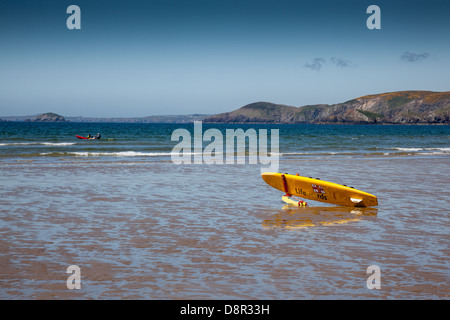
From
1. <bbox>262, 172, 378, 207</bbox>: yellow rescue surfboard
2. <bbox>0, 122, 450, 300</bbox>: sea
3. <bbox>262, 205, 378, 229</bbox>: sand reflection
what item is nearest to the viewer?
<bbox>0, 122, 450, 300</bbox>: sea

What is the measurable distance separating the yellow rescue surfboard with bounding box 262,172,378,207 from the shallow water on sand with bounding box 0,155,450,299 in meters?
0.36

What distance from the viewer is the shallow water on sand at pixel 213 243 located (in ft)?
24.4

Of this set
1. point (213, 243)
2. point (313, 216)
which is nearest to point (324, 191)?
point (313, 216)

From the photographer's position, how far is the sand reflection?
40.4 ft

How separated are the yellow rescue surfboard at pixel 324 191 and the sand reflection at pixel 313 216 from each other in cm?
26

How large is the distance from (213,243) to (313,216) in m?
4.33

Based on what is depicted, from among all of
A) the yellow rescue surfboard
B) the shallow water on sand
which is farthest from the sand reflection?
the yellow rescue surfboard

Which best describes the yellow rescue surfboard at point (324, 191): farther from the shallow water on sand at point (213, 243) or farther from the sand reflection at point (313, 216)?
the shallow water on sand at point (213, 243)

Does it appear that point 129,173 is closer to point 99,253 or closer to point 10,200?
point 10,200

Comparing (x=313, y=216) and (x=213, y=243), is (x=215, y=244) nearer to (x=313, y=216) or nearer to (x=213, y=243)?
(x=213, y=243)

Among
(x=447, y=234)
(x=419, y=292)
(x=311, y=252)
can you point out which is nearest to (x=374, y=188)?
(x=447, y=234)

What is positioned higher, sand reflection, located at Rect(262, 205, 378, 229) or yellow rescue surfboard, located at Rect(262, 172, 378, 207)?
yellow rescue surfboard, located at Rect(262, 172, 378, 207)

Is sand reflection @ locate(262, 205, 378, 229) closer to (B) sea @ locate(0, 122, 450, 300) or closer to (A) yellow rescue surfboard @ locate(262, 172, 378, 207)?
(B) sea @ locate(0, 122, 450, 300)
